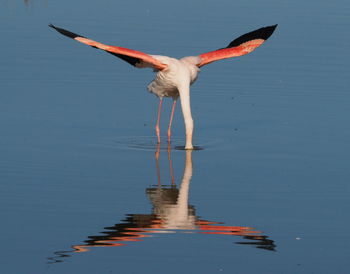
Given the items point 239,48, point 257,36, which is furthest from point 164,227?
point 257,36

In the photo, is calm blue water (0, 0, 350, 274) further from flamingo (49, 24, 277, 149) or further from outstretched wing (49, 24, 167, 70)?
outstretched wing (49, 24, 167, 70)

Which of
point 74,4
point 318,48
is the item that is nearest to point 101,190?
point 318,48

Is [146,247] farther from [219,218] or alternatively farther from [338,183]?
[338,183]

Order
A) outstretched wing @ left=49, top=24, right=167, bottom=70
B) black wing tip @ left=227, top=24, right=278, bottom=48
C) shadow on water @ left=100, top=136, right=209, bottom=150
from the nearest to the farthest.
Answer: outstretched wing @ left=49, top=24, right=167, bottom=70, shadow on water @ left=100, top=136, right=209, bottom=150, black wing tip @ left=227, top=24, right=278, bottom=48

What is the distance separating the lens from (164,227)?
34.0 ft

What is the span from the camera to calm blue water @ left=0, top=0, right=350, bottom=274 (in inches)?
379

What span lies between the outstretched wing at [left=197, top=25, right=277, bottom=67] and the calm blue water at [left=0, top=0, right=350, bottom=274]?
3.19ft

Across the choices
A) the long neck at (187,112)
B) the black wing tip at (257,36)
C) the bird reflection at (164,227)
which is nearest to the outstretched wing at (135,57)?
the long neck at (187,112)

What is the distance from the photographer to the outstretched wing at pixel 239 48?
1540 centimetres

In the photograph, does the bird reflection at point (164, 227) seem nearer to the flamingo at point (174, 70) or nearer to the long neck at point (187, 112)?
the long neck at point (187, 112)

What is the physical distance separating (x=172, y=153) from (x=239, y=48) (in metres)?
2.47

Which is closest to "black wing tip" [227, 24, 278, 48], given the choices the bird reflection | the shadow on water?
the shadow on water

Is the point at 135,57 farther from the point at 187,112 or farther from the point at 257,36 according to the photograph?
the point at 257,36

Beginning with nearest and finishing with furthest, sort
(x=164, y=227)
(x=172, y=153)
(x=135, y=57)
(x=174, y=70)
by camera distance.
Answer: (x=164, y=227)
(x=172, y=153)
(x=135, y=57)
(x=174, y=70)
